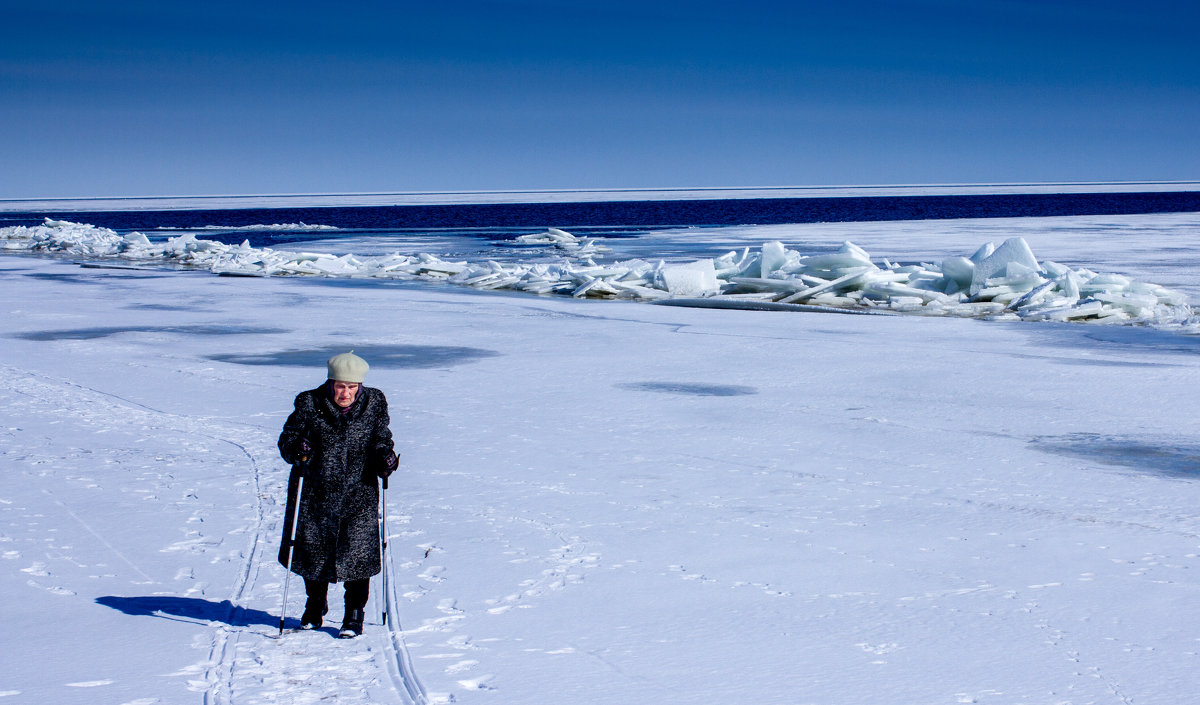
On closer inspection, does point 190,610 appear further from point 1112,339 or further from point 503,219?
point 503,219

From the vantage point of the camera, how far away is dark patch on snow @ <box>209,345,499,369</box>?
8344mm

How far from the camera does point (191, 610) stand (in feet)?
10.9

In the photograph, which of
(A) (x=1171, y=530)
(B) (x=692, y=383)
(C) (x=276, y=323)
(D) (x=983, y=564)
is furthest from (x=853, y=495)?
(C) (x=276, y=323)

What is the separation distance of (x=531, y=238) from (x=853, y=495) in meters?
28.4

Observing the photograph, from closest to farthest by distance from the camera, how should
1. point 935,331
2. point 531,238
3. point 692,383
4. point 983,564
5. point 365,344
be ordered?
point 983,564
point 692,383
point 365,344
point 935,331
point 531,238

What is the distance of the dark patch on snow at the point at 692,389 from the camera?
23.4 ft

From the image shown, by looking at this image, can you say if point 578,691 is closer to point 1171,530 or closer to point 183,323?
point 1171,530

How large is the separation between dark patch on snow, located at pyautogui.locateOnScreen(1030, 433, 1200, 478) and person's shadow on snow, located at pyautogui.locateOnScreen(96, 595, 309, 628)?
391cm

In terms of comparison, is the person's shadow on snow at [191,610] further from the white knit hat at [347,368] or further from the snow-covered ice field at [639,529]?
the white knit hat at [347,368]

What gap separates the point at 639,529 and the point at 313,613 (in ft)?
4.64

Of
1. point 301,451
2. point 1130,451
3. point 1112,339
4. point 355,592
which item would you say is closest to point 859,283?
point 1112,339

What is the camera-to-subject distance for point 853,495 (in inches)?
184

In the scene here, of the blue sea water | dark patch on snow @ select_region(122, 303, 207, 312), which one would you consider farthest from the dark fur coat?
the blue sea water

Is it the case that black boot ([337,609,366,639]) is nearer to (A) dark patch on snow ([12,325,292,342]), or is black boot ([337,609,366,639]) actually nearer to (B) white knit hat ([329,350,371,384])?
(B) white knit hat ([329,350,371,384])
